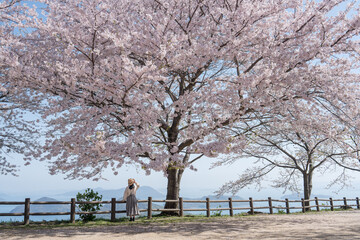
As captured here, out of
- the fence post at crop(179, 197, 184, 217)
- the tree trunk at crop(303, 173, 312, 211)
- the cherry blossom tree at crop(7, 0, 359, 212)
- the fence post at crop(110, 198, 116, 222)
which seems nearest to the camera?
the cherry blossom tree at crop(7, 0, 359, 212)

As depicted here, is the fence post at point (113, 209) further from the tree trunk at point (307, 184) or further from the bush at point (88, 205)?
the tree trunk at point (307, 184)

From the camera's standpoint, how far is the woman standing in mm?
11508

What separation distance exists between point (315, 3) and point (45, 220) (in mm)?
13215

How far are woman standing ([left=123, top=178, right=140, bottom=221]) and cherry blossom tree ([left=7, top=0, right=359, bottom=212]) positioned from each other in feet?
5.27

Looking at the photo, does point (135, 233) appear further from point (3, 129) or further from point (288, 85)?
point (3, 129)

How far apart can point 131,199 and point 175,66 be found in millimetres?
5665

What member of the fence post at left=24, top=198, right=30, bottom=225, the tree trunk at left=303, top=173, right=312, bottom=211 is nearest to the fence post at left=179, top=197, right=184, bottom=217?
the fence post at left=24, top=198, right=30, bottom=225

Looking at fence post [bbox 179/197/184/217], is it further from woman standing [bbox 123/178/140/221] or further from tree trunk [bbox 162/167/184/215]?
woman standing [bbox 123/178/140/221]

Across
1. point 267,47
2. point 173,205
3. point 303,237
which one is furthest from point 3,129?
point 303,237

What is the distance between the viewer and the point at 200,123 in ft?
34.2

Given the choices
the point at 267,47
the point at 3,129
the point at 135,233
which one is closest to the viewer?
the point at 135,233

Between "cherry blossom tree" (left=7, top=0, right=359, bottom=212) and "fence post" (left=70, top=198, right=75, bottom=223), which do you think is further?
"fence post" (left=70, top=198, right=75, bottom=223)

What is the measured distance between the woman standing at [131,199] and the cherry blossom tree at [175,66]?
1605mm

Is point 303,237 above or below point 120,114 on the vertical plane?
below
